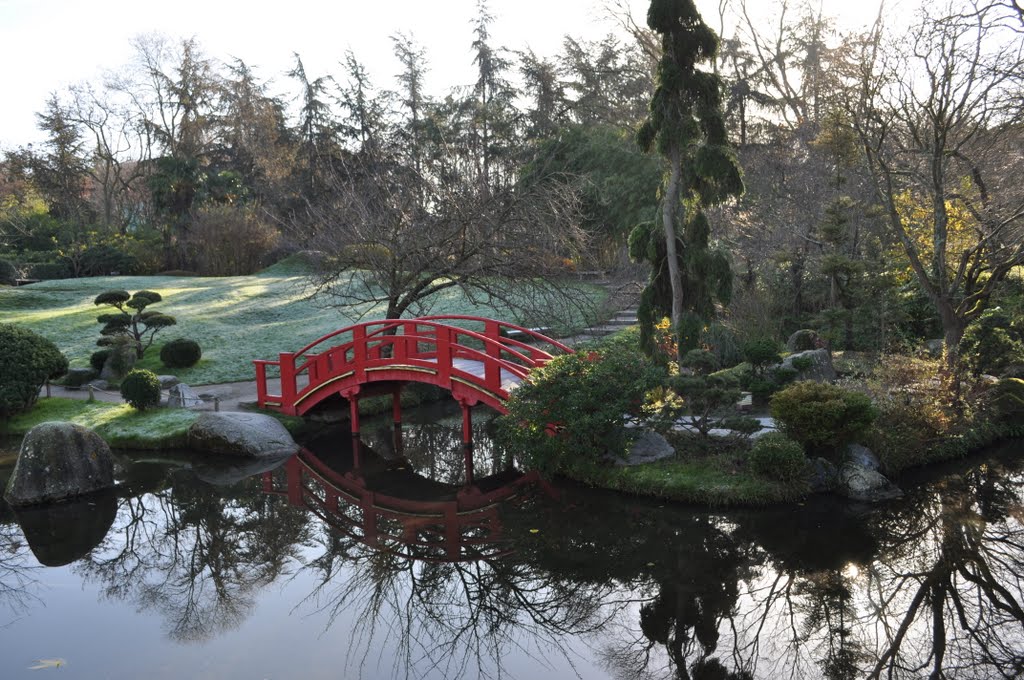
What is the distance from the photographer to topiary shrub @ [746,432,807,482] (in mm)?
9336

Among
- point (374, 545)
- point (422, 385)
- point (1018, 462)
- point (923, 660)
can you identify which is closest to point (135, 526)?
point (374, 545)

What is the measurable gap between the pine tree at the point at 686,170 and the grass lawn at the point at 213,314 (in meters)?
6.15

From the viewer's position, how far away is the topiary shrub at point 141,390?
1416 cm

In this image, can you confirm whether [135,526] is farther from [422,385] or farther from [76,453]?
[422,385]

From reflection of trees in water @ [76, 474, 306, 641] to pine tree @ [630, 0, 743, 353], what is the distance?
23.8ft

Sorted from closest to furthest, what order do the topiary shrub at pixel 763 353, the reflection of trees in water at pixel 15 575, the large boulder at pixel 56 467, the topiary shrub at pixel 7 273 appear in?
the reflection of trees in water at pixel 15 575 → the large boulder at pixel 56 467 → the topiary shrub at pixel 763 353 → the topiary shrub at pixel 7 273

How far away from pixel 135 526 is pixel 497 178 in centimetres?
1021

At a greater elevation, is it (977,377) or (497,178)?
(497,178)

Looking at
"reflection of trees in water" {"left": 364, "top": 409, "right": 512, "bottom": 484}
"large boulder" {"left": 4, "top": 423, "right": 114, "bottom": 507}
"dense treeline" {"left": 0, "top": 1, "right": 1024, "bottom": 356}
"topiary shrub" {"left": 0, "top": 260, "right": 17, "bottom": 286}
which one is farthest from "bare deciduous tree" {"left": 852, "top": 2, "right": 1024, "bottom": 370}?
"topiary shrub" {"left": 0, "top": 260, "right": 17, "bottom": 286}

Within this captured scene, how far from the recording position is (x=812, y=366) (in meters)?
13.6

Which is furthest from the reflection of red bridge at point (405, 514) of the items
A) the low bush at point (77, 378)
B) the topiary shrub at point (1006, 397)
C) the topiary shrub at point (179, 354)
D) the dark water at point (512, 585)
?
the low bush at point (77, 378)

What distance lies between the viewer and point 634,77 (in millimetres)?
30594

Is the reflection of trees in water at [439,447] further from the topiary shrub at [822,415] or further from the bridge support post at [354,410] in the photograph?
the topiary shrub at [822,415]

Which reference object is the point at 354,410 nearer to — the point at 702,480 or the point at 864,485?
the point at 702,480
